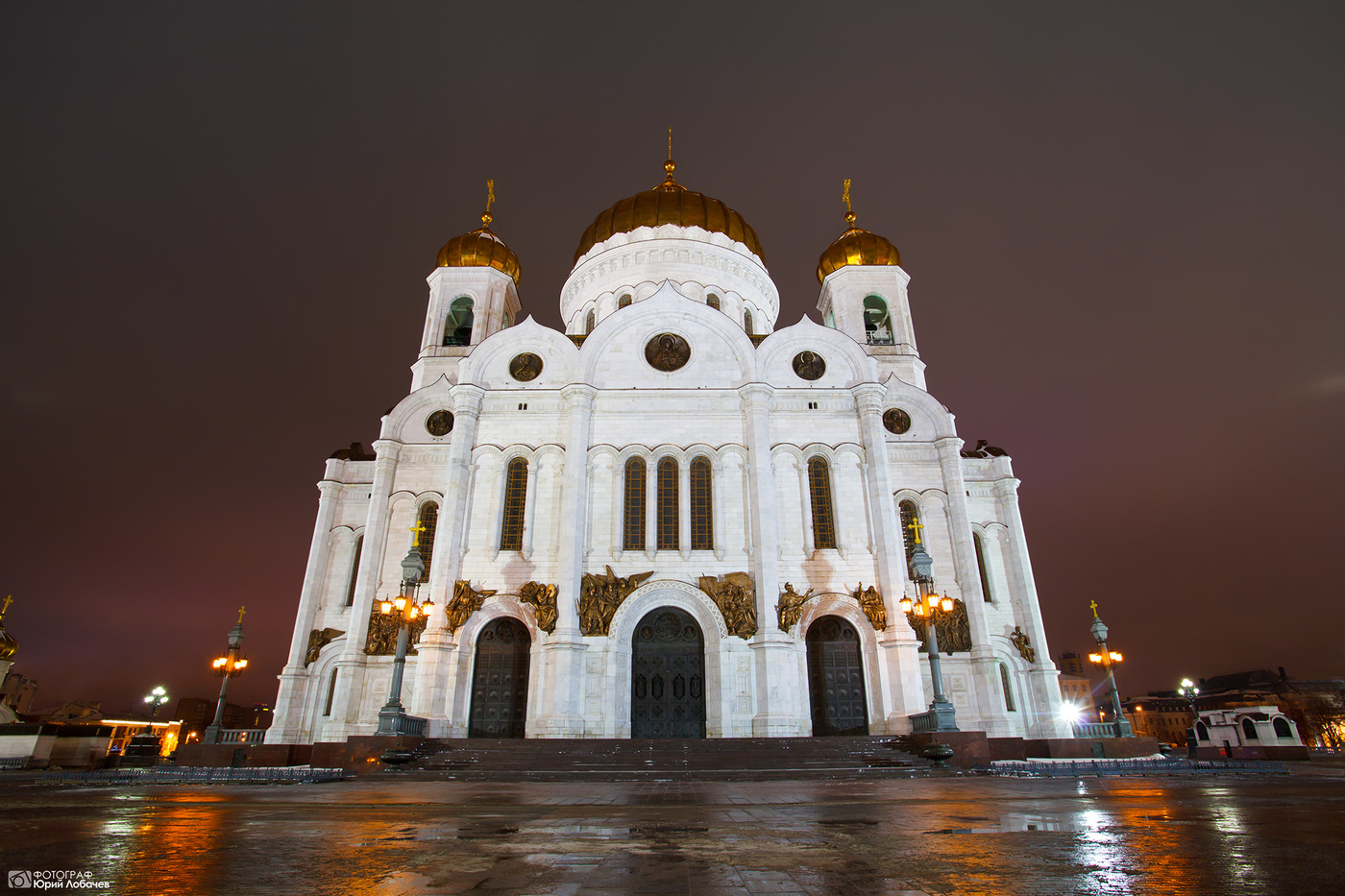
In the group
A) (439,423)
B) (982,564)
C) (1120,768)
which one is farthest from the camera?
(439,423)

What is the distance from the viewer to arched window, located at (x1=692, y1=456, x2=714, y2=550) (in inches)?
834

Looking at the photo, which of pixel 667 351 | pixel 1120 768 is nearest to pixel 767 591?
pixel 1120 768

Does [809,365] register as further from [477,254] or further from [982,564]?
[477,254]

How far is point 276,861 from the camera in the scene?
4.04 m

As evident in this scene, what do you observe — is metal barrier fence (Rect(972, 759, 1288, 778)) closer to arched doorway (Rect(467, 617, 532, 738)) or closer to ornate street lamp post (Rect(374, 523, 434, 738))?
arched doorway (Rect(467, 617, 532, 738))

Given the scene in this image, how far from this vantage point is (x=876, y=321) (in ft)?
98.7

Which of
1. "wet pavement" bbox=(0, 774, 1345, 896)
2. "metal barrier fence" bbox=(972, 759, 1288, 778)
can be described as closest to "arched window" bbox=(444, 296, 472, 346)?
"wet pavement" bbox=(0, 774, 1345, 896)

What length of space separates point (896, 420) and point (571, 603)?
1347 centimetres

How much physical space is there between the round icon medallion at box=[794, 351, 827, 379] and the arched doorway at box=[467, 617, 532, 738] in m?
Result: 12.7

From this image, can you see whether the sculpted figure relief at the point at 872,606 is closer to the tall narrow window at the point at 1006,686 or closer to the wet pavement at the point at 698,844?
the tall narrow window at the point at 1006,686

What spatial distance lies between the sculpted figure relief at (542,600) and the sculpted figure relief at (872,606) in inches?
348

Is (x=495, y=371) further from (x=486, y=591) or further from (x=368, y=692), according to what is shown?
(x=368, y=692)

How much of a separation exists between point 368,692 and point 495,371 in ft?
36.4

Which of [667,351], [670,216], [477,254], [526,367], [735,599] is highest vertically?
[670,216]
